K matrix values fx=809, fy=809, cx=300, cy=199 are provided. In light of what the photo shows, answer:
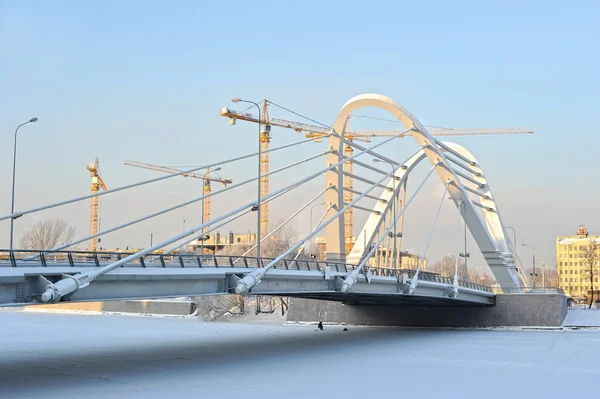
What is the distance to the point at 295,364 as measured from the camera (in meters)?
31.8

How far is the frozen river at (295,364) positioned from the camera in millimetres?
24281

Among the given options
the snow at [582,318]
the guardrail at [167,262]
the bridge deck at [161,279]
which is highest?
the guardrail at [167,262]

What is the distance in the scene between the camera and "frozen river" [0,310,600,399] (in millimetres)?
24281

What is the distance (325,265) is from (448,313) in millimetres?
22749

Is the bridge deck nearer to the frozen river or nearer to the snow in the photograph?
the frozen river

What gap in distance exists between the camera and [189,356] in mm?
34125

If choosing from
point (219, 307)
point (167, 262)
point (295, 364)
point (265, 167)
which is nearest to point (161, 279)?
point (295, 364)

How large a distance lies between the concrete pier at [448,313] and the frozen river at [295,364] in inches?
143

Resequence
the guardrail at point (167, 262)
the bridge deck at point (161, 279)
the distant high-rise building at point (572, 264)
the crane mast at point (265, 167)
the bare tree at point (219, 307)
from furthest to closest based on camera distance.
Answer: the distant high-rise building at point (572, 264) → the crane mast at point (265, 167) → the bare tree at point (219, 307) → the guardrail at point (167, 262) → the bridge deck at point (161, 279)

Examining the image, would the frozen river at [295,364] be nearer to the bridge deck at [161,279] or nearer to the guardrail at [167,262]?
the bridge deck at [161,279]

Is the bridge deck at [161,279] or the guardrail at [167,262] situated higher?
the guardrail at [167,262]

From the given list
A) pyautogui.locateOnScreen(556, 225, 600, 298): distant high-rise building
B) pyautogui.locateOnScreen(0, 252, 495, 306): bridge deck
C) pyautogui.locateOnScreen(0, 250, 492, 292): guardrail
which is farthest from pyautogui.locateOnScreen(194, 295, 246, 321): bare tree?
pyautogui.locateOnScreen(556, 225, 600, 298): distant high-rise building

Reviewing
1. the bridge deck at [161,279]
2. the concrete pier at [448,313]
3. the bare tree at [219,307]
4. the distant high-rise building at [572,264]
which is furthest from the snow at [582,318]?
the distant high-rise building at [572,264]

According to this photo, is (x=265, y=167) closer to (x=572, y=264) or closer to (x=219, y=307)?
(x=219, y=307)
